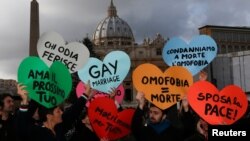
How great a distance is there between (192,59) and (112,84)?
114 centimetres

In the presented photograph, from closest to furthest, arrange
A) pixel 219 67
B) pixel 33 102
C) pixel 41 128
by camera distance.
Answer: pixel 41 128
pixel 33 102
pixel 219 67

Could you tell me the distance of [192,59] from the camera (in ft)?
20.6

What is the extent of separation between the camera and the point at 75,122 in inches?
191

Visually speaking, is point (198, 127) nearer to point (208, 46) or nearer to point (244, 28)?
point (208, 46)

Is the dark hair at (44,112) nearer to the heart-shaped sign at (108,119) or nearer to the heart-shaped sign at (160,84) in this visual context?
the heart-shaped sign at (108,119)

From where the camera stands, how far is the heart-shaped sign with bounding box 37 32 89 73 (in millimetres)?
5645

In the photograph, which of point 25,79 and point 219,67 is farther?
point 219,67

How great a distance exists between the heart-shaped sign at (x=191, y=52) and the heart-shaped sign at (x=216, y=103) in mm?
1364

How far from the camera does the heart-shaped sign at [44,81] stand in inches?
176

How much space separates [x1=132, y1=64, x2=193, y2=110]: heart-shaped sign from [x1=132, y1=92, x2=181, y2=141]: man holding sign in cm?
35

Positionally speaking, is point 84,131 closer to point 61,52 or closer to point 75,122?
point 75,122

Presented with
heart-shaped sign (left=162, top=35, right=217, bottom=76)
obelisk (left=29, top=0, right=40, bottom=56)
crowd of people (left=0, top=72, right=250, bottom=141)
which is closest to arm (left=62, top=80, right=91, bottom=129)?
crowd of people (left=0, top=72, right=250, bottom=141)

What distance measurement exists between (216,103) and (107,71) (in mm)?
1560

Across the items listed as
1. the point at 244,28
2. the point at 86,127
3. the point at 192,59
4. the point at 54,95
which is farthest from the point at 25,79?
the point at 244,28
